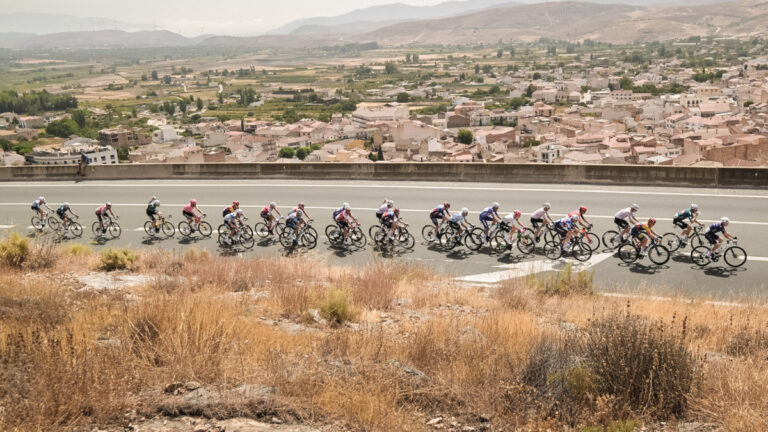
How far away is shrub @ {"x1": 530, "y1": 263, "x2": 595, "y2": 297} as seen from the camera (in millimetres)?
12180

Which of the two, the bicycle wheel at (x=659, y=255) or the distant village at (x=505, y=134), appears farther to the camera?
the distant village at (x=505, y=134)

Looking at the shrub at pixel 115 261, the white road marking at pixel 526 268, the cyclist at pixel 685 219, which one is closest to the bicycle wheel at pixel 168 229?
the shrub at pixel 115 261

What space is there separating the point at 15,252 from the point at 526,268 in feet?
34.8

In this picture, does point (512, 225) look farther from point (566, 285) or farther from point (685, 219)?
point (685, 219)

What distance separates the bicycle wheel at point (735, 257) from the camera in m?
13.7

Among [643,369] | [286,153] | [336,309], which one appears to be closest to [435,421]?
[643,369]

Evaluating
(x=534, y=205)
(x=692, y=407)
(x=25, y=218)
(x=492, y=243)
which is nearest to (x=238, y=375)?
(x=692, y=407)

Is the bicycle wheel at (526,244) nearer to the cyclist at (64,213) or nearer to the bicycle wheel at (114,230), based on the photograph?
the bicycle wheel at (114,230)

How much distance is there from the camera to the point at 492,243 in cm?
1633

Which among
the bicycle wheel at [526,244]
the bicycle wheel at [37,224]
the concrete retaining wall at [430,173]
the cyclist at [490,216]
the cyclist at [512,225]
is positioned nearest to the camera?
the cyclist at [512,225]

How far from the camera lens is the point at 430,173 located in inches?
951

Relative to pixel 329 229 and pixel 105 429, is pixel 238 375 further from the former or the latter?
pixel 329 229

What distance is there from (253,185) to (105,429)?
20537mm

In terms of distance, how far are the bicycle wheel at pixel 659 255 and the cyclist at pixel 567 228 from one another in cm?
160
